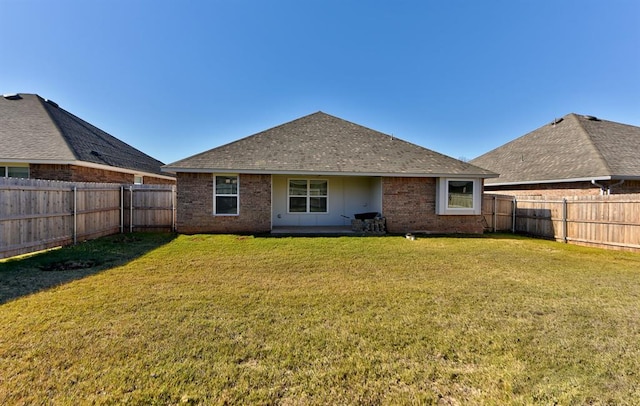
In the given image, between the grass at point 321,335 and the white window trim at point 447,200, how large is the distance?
576 cm

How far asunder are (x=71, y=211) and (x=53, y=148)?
17.6 feet

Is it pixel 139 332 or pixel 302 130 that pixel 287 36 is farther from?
pixel 139 332

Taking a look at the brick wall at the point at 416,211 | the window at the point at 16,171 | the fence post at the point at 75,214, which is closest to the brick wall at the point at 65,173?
the window at the point at 16,171

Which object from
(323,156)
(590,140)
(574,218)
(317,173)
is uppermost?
(590,140)

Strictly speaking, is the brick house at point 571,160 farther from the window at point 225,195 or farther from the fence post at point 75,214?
the fence post at point 75,214

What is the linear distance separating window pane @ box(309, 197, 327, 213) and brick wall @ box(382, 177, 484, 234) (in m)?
3.00

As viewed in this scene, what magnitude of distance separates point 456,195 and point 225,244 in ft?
31.4

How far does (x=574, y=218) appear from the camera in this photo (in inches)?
433

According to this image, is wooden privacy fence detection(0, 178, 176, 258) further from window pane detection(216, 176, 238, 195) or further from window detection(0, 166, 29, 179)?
window detection(0, 166, 29, 179)

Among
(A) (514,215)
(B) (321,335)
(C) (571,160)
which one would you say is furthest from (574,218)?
(B) (321,335)

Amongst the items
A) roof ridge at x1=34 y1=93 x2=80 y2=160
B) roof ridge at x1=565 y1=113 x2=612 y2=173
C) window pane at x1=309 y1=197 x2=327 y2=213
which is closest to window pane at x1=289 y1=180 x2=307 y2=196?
window pane at x1=309 y1=197 x2=327 y2=213

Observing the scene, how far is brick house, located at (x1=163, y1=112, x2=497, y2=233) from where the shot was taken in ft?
39.1

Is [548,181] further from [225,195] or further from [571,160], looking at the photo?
[225,195]

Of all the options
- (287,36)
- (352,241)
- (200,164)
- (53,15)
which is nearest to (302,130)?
(287,36)
